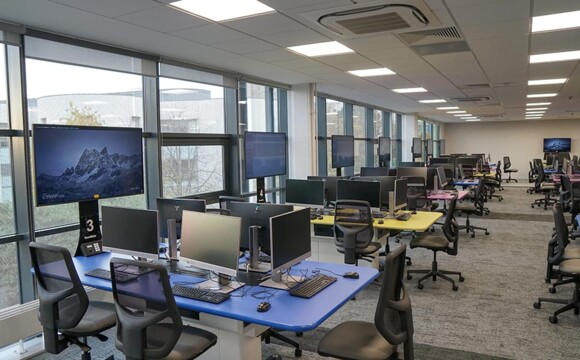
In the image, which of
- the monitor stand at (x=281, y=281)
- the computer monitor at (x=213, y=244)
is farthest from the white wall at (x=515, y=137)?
the computer monitor at (x=213, y=244)

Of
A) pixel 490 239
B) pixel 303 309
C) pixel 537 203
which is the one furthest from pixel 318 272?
pixel 537 203

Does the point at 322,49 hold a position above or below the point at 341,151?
above

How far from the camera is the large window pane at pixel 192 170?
5410 millimetres

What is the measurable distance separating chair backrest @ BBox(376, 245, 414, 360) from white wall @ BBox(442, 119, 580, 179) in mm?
20201

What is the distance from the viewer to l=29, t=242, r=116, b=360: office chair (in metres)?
2.75

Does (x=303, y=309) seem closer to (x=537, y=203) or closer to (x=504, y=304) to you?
(x=504, y=304)

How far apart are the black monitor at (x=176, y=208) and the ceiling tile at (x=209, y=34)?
5.23 feet

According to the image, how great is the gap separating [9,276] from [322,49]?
3848 mm

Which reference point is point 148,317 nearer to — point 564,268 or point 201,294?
point 201,294

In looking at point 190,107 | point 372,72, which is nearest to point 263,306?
point 190,107

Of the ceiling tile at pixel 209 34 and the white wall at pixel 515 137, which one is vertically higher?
the ceiling tile at pixel 209 34

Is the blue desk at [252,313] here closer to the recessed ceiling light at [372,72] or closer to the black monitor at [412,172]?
the recessed ceiling light at [372,72]

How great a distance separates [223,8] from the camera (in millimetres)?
3414

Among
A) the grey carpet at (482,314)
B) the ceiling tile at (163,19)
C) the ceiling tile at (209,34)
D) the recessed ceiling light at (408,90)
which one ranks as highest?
the recessed ceiling light at (408,90)
